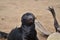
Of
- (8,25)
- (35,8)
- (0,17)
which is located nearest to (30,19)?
(8,25)

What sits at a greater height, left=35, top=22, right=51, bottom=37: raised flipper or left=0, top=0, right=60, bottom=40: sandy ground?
left=0, top=0, right=60, bottom=40: sandy ground

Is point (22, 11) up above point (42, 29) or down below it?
above

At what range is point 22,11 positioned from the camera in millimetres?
6512

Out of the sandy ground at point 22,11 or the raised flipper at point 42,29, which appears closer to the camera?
the raised flipper at point 42,29

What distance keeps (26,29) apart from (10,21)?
2.79m

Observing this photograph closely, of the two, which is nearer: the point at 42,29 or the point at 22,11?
the point at 42,29

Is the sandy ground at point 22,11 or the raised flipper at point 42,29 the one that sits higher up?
the sandy ground at point 22,11

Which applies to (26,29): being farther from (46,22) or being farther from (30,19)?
(46,22)

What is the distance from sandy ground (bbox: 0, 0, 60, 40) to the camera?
551 cm

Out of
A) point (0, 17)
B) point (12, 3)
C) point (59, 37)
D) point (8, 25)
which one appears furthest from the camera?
point (12, 3)

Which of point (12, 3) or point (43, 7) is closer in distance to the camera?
point (43, 7)

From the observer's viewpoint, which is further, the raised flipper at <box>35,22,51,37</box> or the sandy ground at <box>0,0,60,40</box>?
the sandy ground at <box>0,0,60,40</box>

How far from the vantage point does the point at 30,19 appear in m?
3.08

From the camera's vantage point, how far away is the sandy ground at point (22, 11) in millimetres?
→ 5508
